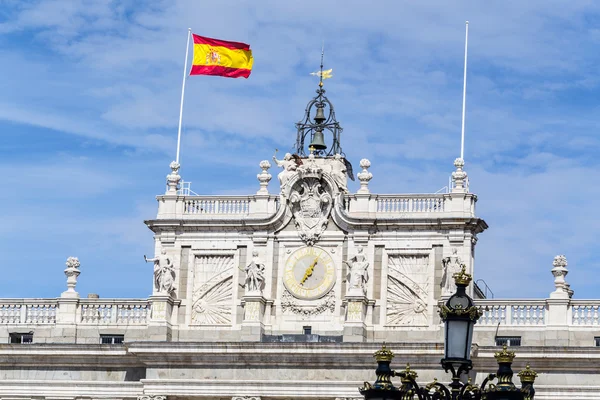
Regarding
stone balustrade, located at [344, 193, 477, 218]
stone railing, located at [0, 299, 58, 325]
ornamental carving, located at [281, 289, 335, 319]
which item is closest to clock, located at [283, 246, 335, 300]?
ornamental carving, located at [281, 289, 335, 319]

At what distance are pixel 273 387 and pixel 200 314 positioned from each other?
468cm

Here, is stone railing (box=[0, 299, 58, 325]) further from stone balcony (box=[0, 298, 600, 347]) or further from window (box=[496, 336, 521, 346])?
window (box=[496, 336, 521, 346])

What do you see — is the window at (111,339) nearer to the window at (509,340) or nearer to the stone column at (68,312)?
the stone column at (68,312)

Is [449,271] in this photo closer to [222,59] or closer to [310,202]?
[310,202]

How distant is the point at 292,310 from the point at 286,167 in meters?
5.47

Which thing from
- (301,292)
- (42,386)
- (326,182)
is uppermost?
(326,182)

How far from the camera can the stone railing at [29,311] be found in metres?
60.7

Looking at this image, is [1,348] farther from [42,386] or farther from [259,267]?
[259,267]

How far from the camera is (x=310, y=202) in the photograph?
193ft

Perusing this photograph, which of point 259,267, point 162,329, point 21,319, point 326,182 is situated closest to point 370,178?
point 326,182

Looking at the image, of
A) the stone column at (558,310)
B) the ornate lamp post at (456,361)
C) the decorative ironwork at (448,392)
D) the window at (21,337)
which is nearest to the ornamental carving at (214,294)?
the window at (21,337)

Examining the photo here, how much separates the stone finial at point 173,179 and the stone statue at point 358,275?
A: 7.96m

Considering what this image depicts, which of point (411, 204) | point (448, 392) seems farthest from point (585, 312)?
point (448, 392)

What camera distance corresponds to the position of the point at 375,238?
190 ft
